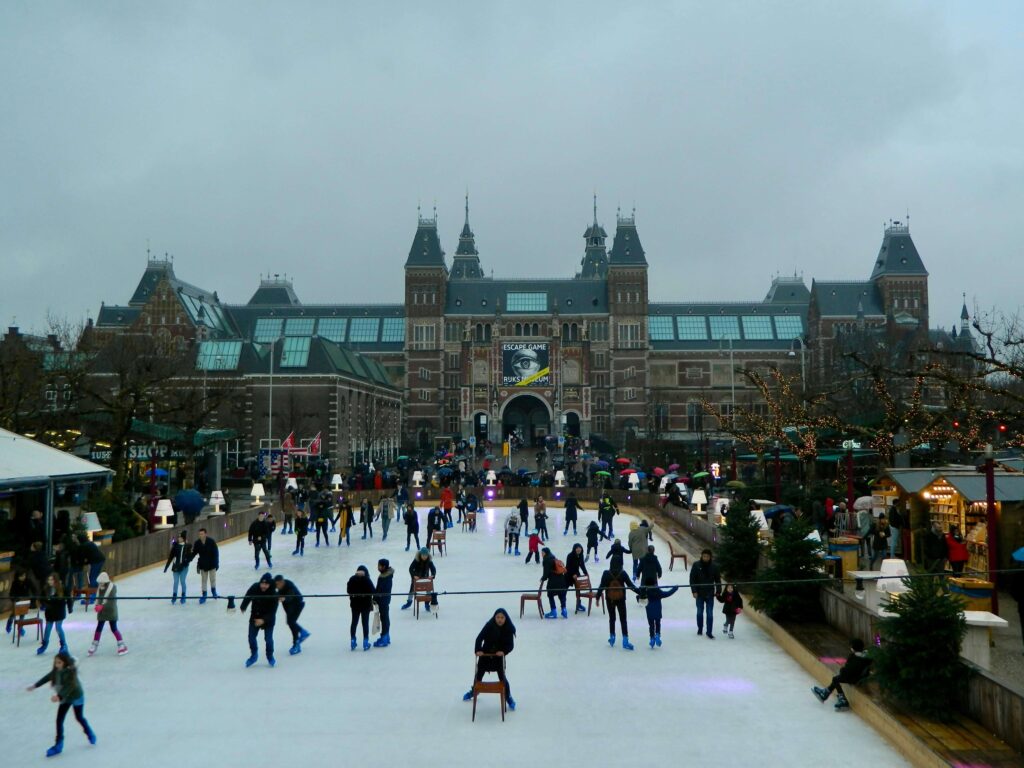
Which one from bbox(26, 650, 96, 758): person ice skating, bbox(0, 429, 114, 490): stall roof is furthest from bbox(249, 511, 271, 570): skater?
bbox(26, 650, 96, 758): person ice skating

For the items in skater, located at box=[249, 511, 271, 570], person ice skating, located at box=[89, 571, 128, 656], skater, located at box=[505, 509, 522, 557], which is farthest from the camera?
skater, located at box=[505, 509, 522, 557]

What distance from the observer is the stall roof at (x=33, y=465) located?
17062 mm

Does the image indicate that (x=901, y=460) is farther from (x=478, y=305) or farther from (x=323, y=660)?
(x=478, y=305)

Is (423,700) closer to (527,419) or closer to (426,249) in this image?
(527,419)

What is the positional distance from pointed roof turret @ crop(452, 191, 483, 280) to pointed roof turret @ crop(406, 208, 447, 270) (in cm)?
2156

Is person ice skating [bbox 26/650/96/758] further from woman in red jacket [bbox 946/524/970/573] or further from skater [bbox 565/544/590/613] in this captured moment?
woman in red jacket [bbox 946/524/970/573]

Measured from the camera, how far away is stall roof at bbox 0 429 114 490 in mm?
17062

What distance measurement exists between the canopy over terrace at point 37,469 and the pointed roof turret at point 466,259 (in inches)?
3572

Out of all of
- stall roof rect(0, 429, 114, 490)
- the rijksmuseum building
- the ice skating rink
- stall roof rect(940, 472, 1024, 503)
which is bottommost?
the ice skating rink

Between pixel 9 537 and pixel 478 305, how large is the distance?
70439 millimetres

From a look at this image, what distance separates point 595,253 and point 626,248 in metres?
26.0

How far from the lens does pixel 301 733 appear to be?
846 cm

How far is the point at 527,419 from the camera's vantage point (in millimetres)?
85375

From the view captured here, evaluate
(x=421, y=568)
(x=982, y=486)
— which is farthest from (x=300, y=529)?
(x=982, y=486)
